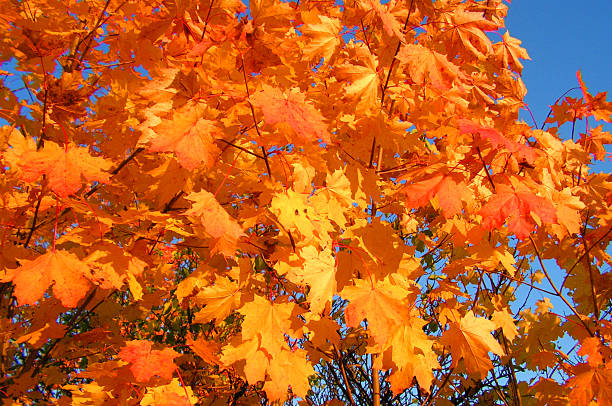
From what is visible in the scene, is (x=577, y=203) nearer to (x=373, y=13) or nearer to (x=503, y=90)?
(x=503, y=90)

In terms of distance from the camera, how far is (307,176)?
6.25 ft

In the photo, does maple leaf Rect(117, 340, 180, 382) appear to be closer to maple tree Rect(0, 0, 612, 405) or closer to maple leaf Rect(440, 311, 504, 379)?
maple tree Rect(0, 0, 612, 405)

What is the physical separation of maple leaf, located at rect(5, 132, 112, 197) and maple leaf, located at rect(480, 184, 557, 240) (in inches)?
63.7

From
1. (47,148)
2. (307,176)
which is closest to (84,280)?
(47,148)

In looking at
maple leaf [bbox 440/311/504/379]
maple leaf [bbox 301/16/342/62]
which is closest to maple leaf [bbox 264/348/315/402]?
maple leaf [bbox 440/311/504/379]

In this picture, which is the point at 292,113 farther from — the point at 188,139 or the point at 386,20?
the point at 386,20

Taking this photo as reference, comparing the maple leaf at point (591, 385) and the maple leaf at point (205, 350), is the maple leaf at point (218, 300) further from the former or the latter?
the maple leaf at point (591, 385)

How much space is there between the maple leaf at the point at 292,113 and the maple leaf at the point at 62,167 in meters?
0.67

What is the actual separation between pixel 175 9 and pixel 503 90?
235 cm

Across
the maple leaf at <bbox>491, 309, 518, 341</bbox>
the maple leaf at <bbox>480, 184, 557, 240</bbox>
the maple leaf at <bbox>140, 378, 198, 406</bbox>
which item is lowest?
the maple leaf at <bbox>140, 378, 198, 406</bbox>

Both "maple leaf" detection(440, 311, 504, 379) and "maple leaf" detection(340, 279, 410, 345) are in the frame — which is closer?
"maple leaf" detection(340, 279, 410, 345)

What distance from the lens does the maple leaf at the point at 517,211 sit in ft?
5.55

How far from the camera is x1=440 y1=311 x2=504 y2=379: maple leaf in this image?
75.1 inches

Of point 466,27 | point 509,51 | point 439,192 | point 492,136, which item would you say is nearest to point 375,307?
point 439,192
